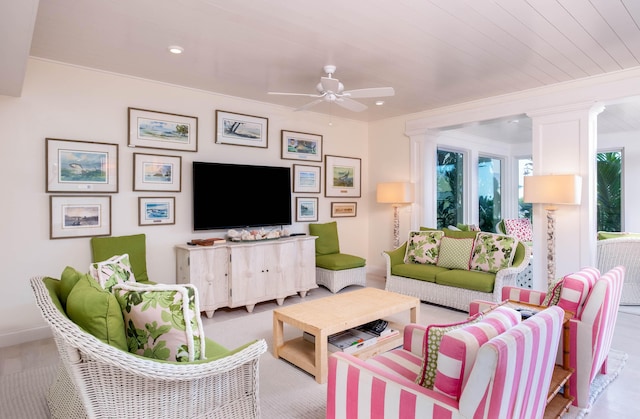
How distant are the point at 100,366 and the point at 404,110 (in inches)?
193

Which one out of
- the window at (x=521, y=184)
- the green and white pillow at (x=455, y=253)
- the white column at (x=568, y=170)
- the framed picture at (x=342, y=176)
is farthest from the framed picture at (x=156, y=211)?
the window at (x=521, y=184)

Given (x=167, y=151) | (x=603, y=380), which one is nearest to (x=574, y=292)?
(x=603, y=380)

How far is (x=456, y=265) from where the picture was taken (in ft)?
14.4

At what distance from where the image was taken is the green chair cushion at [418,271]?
438 centimetres

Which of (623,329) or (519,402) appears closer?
(519,402)

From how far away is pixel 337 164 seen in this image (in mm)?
5820

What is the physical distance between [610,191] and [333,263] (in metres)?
5.66

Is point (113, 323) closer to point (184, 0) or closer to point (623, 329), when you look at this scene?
point (184, 0)

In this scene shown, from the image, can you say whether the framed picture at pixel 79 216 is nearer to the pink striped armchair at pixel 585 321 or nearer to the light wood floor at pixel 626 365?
the light wood floor at pixel 626 365

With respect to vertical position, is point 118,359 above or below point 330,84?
below

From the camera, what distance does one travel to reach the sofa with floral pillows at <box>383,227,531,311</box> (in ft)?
13.1

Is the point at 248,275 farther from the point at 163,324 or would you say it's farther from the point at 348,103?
the point at 163,324

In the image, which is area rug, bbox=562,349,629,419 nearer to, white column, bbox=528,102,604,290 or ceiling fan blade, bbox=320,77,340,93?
white column, bbox=528,102,604,290

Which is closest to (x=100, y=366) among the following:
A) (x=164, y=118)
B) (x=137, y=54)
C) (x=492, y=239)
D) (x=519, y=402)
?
(x=519, y=402)
